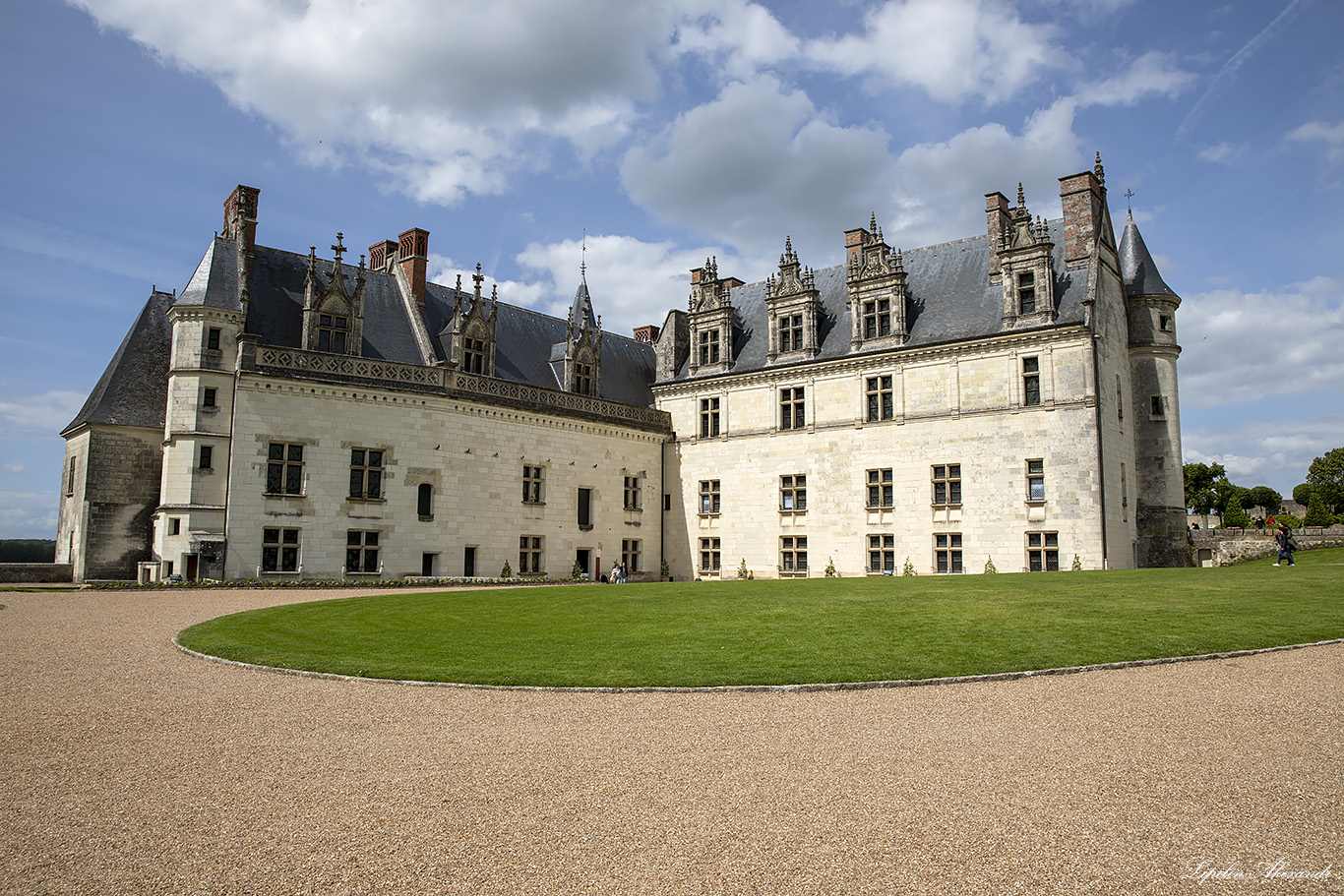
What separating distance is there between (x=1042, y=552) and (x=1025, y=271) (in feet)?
30.2

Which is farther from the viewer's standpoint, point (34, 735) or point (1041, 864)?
point (34, 735)

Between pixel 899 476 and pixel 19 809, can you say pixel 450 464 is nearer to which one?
pixel 899 476

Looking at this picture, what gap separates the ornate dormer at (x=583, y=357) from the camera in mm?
33750

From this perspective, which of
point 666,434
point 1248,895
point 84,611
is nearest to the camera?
point 1248,895

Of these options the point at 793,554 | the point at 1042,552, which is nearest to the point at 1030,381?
the point at 1042,552

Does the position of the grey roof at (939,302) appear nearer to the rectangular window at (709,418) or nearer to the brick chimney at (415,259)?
the rectangular window at (709,418)

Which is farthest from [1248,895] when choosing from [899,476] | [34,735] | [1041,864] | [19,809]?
[899,476]

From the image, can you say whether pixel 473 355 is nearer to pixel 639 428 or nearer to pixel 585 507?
pixel 585 507

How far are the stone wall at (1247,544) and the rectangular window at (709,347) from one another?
19.2m

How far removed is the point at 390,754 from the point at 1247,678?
929 cm

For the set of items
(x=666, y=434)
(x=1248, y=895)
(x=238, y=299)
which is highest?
(x=238, y=299)

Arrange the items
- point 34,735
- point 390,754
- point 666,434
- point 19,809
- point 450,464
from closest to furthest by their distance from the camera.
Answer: point 19,809
point 390,754
point 34,735
point 450,464
point 666,434

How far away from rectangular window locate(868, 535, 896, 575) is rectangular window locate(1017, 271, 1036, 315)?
28.9ft

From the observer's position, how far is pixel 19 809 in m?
5.68
